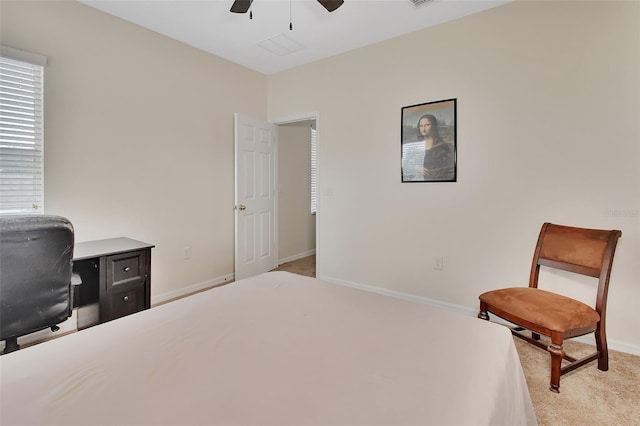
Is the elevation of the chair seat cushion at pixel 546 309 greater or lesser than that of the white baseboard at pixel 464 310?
greater

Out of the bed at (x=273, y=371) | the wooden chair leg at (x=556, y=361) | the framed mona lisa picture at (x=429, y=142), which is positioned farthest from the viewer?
the framed mona lisa picture at (x=429, y=142)

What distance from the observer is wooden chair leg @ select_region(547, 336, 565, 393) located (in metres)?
1.80

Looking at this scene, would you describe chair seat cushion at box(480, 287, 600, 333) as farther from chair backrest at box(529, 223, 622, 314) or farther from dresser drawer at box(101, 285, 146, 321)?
dresser drawer at box(101, 285, 146, 321)

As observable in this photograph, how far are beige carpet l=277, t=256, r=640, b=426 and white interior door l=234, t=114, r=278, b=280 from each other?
3.01 metres

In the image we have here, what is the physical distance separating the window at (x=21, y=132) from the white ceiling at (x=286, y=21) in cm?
81

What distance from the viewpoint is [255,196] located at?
416 cm

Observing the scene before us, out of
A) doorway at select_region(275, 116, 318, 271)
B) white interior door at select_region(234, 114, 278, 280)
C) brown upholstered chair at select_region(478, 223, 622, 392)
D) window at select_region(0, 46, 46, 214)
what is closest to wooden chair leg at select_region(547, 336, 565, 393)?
brown upholstered chair at select_region(478, 223, 622, 392)

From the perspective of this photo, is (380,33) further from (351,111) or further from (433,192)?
(433,192)

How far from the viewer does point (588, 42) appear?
2.33 meters

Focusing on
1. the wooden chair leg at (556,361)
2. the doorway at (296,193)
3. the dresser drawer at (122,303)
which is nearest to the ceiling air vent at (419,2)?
the doorway at (296,193)

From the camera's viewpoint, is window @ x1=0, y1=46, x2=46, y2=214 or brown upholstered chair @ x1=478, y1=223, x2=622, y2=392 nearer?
brown upholstered chair @ x1=478, y1=223, x2=622, y2=392

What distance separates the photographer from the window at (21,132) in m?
2.21

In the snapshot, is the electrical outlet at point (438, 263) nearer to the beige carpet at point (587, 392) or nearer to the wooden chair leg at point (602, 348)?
the beige carpet at point (587, 392)

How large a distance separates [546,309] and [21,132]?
372cm
